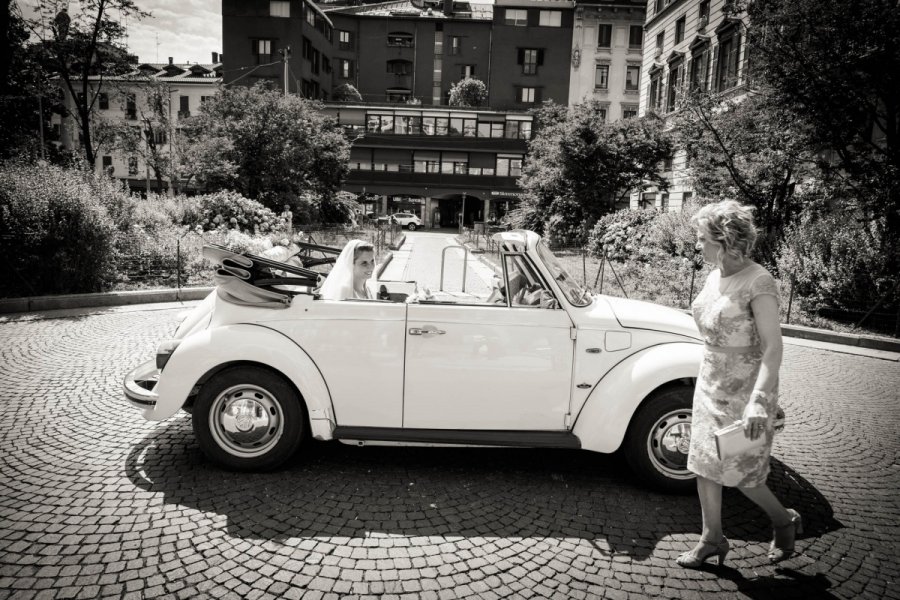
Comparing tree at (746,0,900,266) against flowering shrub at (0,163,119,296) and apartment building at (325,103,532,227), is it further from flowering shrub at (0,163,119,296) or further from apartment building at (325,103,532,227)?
apartment building at (325,103,532,227)

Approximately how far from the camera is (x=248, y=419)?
161 inches

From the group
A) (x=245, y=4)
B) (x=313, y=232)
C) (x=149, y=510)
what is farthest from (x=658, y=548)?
(x=245, y=4)

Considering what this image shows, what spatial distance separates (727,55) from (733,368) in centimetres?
3213

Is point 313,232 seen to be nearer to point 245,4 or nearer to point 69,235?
point 69,235

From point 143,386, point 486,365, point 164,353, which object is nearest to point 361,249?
point 486,365

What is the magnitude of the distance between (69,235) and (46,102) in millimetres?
42584

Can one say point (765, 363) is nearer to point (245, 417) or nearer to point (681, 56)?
point (245, 417)

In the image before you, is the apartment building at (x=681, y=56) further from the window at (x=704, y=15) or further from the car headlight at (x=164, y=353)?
the car headlight at (x=164, y=353)

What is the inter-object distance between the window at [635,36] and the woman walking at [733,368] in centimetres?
6481

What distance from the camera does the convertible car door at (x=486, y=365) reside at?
13.1 feet

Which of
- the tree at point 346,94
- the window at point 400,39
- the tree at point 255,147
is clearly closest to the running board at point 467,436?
the tree at point 255,147

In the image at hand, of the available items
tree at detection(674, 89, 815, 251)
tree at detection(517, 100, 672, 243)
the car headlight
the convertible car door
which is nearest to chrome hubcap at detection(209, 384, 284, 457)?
the car headlight

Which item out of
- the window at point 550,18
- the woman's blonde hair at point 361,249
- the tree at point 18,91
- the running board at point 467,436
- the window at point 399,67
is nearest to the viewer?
the running board at point 467,436

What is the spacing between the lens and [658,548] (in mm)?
3383
